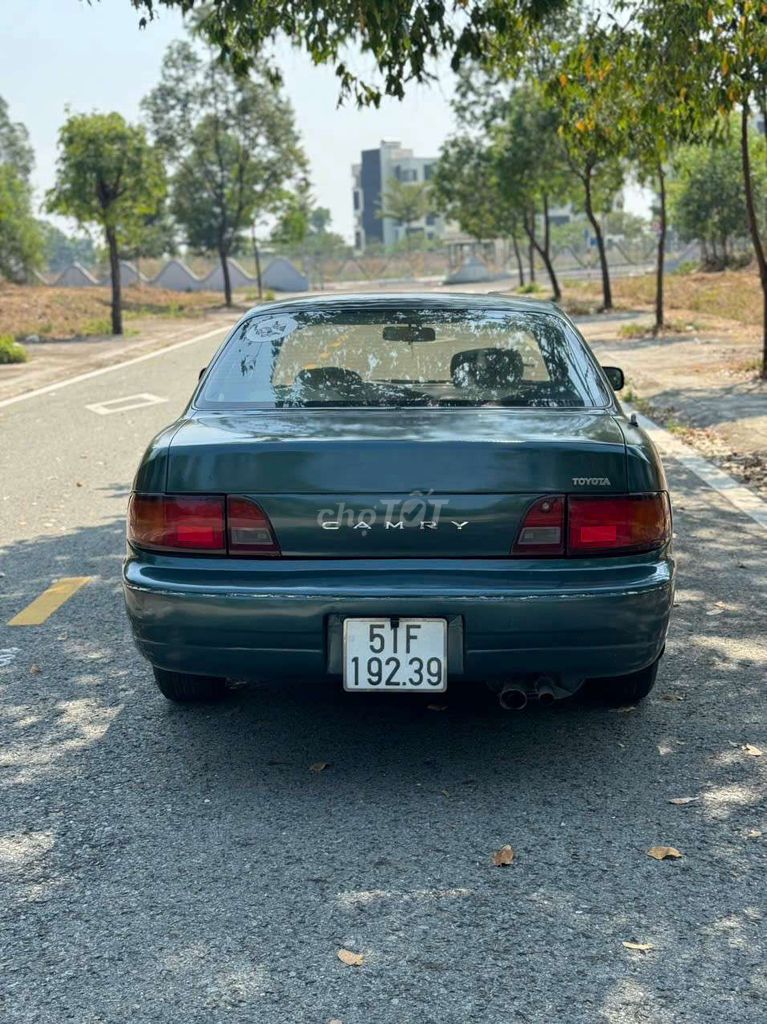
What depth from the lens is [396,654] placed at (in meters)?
4.15

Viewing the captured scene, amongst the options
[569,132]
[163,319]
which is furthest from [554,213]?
[569,132]

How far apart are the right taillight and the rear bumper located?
0.05m

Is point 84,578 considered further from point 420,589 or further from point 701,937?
point 701,937

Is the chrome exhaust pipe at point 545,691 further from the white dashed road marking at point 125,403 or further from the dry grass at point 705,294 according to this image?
the dry grass at point 705,294

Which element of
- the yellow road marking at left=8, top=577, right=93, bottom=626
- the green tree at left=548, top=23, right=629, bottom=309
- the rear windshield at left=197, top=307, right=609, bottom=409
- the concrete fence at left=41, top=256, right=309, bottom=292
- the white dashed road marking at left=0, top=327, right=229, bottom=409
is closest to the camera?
the rear windshield at left=197, top=307, right=609, bottom=409

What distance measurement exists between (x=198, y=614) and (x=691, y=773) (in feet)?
5.31

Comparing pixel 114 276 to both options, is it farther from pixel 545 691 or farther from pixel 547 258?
pixel 545 691

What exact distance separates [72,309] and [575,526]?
128ft

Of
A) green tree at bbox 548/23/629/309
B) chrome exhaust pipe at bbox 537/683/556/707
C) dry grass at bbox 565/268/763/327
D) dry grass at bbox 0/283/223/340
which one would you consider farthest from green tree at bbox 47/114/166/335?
chrome exhaust pipe at bbox 537/683/556/707

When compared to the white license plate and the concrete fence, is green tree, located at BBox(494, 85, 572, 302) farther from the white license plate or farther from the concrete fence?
the concrete fence

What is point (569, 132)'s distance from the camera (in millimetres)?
12289

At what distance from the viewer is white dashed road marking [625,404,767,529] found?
908cm

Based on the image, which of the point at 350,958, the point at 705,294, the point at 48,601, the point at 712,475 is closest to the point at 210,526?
the point at 350,958

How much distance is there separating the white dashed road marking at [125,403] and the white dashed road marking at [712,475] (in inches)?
241
